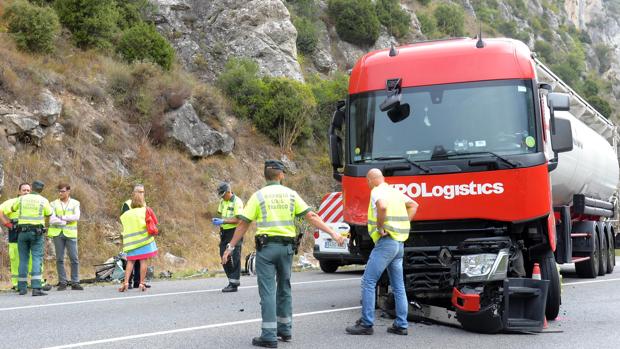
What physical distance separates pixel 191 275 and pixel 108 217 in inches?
159

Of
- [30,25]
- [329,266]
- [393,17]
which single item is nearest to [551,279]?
[329,266]

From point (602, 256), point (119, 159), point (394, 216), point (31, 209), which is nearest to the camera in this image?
point (394, 216)

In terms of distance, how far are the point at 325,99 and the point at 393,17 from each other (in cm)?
1470

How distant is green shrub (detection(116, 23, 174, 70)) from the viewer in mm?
26062

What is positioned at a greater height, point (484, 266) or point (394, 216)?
point (394, 216)

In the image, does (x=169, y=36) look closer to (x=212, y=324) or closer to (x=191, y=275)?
(x=191, y=275)

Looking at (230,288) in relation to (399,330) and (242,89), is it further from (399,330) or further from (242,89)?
(242,89)

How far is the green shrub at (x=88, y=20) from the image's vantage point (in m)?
25.1

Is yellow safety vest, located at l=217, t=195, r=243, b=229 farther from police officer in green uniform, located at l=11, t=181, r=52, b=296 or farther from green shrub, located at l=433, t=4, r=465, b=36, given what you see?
green shrub, located at l=433, t=4, r=465, b=36

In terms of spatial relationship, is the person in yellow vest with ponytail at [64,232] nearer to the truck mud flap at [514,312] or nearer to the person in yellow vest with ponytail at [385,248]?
the person in yellow vest with ponytail at [385,248]

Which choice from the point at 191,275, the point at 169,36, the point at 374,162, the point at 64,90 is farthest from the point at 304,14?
the point at 374,162

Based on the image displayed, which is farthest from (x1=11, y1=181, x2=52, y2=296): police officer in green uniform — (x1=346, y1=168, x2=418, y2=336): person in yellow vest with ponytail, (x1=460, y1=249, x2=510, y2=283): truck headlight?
(x1=460, y1=249, x2=510, y2=283): truck headlight

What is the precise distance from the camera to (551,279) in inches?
370

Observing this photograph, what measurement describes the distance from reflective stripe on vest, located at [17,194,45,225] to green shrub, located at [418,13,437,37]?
131ft
